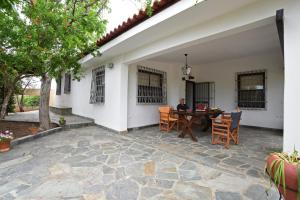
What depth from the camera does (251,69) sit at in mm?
6605

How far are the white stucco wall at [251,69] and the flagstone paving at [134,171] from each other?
6.42 ft

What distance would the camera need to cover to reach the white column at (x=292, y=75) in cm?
212

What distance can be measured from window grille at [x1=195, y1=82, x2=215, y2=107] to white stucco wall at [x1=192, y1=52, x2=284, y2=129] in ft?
0.61

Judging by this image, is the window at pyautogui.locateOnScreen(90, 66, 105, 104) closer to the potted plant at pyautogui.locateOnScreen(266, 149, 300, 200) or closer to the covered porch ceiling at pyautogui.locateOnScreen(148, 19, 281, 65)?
the covered porch ceiling at pyautogui.locateOnScreen(148, 19, 281, 65)

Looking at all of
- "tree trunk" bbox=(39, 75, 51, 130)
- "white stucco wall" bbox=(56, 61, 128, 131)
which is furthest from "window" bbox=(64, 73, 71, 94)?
"tree trunk" bbox=(39, 75, 51, 130)

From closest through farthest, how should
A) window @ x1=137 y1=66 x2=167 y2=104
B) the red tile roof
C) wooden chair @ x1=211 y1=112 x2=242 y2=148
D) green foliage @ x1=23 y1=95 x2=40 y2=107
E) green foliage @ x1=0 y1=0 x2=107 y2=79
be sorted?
the red tile roof, green foliage @ x1=0 y1=0 x2=107 y2=79, wooden chair @ x1=211 y1=112 x2=242 y2=148, window @ x1=137 y1=66 x2=167 y2=104, green foliage @ x1=23 y1=95 x2=40 y2=107

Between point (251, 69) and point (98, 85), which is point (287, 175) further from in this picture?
point (98, 85)

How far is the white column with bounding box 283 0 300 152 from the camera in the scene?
6.97ft

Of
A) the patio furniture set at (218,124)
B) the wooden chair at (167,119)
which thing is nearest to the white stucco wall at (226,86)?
the wooden chair at (167,119)

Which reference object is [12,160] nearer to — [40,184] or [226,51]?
[40,184]

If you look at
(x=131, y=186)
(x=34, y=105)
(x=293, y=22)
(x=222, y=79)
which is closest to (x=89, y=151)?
(x=131, y=186)

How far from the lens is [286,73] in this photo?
7.29 feet

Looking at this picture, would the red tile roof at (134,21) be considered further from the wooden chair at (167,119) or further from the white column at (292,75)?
the wooden chair at (167,119)

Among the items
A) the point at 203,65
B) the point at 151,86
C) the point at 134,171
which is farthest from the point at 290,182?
the point at 203,65
